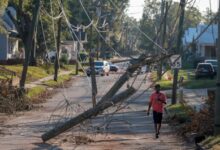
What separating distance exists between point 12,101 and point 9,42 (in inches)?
1650

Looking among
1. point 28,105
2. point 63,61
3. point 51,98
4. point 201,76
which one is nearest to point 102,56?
point 63,61

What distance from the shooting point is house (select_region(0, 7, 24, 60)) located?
65.2 meters

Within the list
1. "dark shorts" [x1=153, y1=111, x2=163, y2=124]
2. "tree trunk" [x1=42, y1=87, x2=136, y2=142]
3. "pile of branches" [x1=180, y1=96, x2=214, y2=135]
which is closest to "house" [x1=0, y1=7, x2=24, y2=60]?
"dark shorts" [x1=153, y1=111, x2=163, y2=124]

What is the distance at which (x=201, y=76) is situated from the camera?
52375mm

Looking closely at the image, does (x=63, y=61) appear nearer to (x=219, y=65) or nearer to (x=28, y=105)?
(x=28, y=105)

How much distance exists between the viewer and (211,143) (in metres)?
15.5

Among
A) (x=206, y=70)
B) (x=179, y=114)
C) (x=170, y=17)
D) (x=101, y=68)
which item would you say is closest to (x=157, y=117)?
(x=179, y=114)

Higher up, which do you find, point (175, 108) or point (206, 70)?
point (206, 70)

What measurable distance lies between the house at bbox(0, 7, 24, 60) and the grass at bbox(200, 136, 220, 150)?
4533 centimetres

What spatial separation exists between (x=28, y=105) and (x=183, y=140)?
1210cm

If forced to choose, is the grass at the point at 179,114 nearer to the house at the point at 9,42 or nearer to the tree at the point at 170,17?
the tree at the point at 170,17

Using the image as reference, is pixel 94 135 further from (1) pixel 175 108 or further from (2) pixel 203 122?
(1) pixel 175 108

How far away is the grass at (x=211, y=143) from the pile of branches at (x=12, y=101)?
1220 cm

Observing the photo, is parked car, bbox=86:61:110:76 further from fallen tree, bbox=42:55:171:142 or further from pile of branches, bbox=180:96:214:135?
fallen tree, bbox=42:55:171:142
